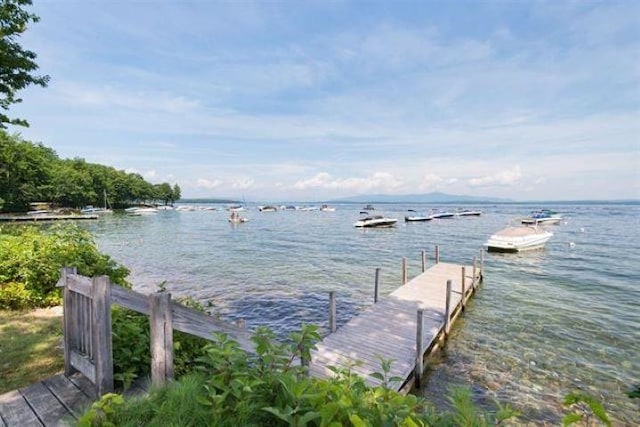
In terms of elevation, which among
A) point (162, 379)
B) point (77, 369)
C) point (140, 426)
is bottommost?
point (77, 369)

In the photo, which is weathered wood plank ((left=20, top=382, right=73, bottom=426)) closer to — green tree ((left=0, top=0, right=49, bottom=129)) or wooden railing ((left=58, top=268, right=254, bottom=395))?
wooden railing ((left=58, top=268, right=254, bottom=395))

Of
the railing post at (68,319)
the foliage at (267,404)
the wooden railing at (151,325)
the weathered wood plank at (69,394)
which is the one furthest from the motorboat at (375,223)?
the foliage at (267,404)

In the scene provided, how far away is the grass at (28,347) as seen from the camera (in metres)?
5.07

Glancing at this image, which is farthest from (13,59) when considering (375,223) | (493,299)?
(375,223)

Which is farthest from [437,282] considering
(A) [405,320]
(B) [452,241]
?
(B) [452,241]

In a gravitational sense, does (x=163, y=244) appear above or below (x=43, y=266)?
below

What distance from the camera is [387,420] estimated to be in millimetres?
2111

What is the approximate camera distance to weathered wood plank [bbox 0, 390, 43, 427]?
11.2 ft

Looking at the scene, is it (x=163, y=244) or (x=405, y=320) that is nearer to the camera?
(x=405, y=320)

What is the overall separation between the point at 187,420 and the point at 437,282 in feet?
49.2

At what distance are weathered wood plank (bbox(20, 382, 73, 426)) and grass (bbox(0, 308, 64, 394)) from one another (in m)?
1.15

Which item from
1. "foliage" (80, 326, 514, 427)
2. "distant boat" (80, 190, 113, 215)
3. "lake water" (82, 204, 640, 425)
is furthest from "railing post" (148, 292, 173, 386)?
"distant boat" (80, 190, 113, 215)

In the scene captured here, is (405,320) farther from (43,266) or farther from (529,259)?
(529,259)

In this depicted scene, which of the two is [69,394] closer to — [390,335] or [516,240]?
[390,335]
